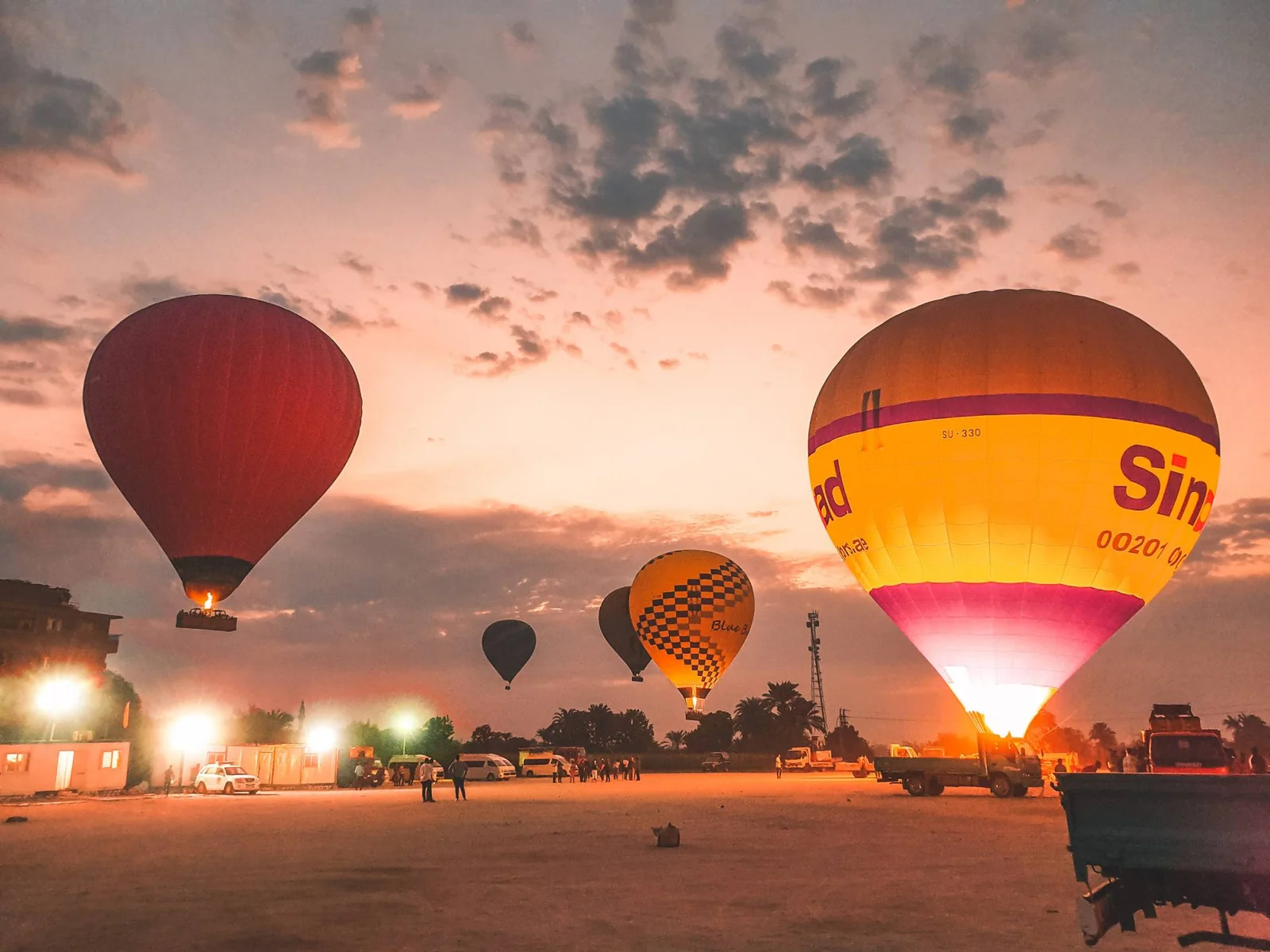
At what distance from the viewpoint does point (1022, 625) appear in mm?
22219

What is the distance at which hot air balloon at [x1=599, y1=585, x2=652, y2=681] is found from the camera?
62.8 meters

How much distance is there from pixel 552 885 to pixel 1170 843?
708 cm

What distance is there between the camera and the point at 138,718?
93.3 meters

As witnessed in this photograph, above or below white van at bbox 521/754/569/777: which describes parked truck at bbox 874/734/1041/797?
above

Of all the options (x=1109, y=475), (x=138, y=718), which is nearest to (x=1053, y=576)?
(x=1109, y=475)

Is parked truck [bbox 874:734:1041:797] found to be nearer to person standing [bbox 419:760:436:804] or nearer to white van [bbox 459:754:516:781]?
person standing [bbox 419:760:436:804]

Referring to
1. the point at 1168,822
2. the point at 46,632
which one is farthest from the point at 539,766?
the point at 1168,822

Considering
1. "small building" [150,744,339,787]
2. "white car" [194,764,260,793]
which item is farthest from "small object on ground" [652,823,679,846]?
"small building" [150,744,339,787]

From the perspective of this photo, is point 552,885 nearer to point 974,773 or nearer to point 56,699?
point 974,773

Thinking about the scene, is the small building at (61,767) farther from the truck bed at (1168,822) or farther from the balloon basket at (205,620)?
the truck bed at (1168,822)

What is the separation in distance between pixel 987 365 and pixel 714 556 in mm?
30032

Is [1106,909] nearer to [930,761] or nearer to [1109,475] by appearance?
[1109,475]

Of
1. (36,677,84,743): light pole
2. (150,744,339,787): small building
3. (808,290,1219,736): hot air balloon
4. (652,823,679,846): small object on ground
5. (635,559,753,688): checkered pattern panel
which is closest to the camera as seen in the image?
(652,823,679,846): small object on ground

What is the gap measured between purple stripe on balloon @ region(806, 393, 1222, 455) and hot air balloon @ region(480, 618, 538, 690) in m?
50.2
